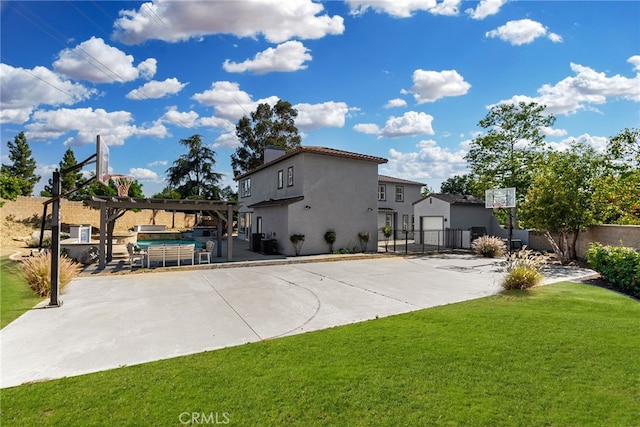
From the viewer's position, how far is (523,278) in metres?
9.84

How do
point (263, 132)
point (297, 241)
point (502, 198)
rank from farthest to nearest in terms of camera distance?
1. point (263, 132)
2. point (297, 241)
3. point (502, 198)

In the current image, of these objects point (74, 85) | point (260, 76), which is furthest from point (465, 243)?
point (74, 85)

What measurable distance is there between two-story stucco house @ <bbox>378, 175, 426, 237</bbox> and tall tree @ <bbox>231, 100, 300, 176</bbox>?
17.3 metres

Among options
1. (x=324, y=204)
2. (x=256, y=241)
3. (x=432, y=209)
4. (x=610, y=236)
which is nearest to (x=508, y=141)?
(x=432, y=209)

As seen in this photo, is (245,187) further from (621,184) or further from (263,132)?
(621,184)

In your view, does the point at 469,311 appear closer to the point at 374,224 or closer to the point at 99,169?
the point at 99,169

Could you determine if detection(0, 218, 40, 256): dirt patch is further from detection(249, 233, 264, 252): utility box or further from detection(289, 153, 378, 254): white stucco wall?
detection(289, 153, 378, 254): white stucco wall

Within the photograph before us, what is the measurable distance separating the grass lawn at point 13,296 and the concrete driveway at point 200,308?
0.30 metres

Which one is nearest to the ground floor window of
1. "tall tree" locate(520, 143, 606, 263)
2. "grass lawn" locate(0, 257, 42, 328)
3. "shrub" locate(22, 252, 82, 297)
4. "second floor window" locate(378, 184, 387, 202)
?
"second floor window" locate(378, 184, 387, 202)

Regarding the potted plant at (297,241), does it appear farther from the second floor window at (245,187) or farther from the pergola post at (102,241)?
the second floor window at (245,187)

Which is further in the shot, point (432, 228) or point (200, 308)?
point (432, 228)

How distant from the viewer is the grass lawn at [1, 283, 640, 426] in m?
3.47

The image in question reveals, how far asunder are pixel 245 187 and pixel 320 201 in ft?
39.6

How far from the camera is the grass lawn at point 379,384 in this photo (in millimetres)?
3473
